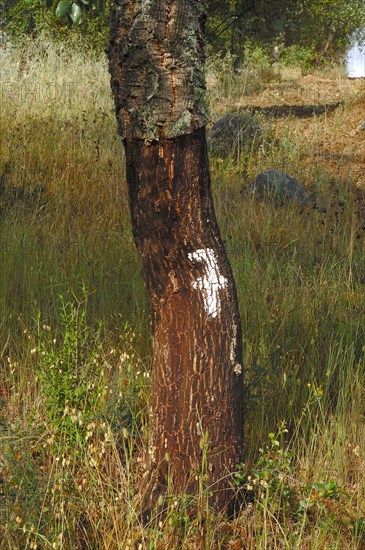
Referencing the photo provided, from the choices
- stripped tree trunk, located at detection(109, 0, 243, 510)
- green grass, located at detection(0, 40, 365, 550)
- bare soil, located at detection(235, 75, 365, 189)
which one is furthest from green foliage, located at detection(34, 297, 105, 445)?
bare soil, located at detection(235, 75, 365, 189)

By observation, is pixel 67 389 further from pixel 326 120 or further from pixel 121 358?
pixel 326 120

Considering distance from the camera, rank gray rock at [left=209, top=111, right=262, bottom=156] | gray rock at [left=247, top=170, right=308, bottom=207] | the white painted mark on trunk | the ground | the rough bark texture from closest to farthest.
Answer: the rough bark texture < the white painted mark on trunk < gray rock at [left=247, top=170, right=308, bottom=207] < the ground < gray rock at [left=209, top=111, right=262, bottom=156]

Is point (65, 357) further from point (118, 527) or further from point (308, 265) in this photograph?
point (308, 265)

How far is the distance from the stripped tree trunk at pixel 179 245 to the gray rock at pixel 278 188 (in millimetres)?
4099

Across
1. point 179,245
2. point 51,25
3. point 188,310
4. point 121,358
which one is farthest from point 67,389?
point 51,25

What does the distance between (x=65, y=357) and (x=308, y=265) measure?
8.29 ft

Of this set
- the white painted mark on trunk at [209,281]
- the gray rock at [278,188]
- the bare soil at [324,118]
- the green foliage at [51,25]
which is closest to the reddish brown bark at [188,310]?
the white painted mark on trunk at [209,281]

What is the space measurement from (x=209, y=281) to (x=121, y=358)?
0.53 meters

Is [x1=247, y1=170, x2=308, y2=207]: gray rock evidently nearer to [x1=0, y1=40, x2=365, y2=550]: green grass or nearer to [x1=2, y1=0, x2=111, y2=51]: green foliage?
[x1=0, y1=40, x2=365, y2=550]: green grass

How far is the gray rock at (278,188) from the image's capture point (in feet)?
21.3

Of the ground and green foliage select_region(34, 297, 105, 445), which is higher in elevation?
the ground

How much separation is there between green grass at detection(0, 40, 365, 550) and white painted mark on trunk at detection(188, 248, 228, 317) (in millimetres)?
441

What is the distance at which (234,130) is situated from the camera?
29.1ft

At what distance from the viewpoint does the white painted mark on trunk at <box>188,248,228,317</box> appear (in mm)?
2262
